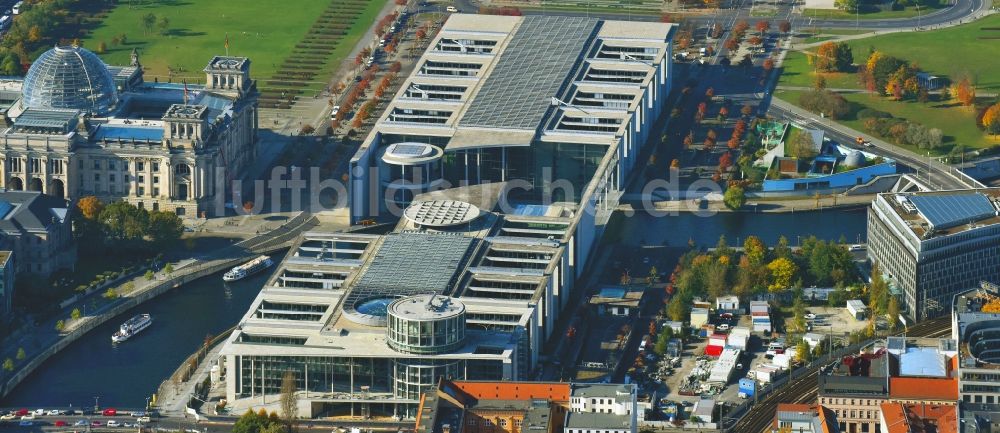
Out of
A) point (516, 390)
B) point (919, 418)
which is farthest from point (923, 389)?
point (516, 390)

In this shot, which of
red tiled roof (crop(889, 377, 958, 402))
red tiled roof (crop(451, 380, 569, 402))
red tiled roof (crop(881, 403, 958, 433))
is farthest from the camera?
red tiled roof (crop(889, 377, 958, 402))

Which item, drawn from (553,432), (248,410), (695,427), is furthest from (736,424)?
(248,410)

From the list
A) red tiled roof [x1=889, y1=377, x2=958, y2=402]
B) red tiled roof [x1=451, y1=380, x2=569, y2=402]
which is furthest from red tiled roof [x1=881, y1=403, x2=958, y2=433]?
red tiled roof [x1=451, y1=380, x2=569, y2=402]

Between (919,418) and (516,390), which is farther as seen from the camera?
(516,390)

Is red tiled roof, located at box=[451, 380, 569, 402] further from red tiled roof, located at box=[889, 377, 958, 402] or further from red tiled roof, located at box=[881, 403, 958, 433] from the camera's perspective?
red tiled roof, located at box=[889, 377, 958, 402]

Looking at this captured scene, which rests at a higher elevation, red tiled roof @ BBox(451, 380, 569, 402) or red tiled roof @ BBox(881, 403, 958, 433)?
red tiled roof @ BBox(451, 380, 569, 402)

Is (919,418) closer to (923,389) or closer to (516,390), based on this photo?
(923,389)

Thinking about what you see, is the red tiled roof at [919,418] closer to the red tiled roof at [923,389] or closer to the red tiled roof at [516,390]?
the red tiled roof at [923,389]

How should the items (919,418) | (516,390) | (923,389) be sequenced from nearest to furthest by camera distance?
1. (919,418)
2. (516,390)
3. (923,389)

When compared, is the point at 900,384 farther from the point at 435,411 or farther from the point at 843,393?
the point at 435,411

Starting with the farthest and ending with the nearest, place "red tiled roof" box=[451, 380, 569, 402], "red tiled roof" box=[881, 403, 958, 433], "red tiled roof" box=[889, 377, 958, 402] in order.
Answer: "red tiled roof" box=[889, 377, 958, 402], "red tiled roof" box=[451, 380, 569, 402], "red tiled roof" box=[881, 403, 958, 433]

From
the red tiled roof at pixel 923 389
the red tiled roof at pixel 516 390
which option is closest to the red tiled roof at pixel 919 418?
the red tiled roof at pixel 923 389
